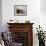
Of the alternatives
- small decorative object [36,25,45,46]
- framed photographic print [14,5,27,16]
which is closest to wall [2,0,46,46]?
framed photographic print [14,5,27,16]

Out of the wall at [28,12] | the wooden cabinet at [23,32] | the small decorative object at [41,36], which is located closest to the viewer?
the small decorative object at [41,36]

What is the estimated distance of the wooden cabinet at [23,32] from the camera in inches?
204

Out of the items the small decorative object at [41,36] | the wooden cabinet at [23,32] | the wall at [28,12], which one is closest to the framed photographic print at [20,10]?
the wall at [28,12]

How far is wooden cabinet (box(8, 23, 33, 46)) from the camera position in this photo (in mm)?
5184

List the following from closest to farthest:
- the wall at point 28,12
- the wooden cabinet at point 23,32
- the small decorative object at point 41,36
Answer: the small decorative object at point 41,36 < the wooden cabinet at point 23,32 < the wall at point 28,12

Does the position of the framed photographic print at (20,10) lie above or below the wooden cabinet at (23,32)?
above

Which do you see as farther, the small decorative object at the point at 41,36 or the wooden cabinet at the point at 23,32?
the wooden cabinet at the point at 23,32

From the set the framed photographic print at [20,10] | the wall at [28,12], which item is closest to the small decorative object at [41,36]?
the wall at [28,12]

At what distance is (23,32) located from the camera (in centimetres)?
527

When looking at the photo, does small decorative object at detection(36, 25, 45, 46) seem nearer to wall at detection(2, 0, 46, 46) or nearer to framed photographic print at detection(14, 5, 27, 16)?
wall at detection(2, 0, 46, 46)

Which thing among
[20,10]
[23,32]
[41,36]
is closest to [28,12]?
[20,10]

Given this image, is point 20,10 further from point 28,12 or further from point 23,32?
point 23,32

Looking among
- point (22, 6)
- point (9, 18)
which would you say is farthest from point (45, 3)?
point (9, 18)

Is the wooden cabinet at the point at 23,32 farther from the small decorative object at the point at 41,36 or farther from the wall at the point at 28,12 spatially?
the small decorative object at the point at 41,36
